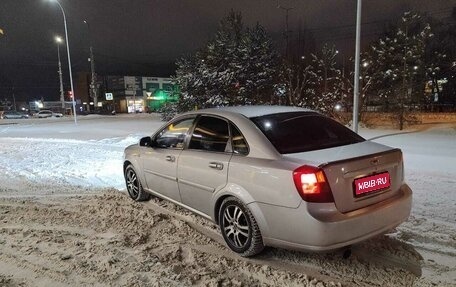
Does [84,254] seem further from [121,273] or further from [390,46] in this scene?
[390,46]

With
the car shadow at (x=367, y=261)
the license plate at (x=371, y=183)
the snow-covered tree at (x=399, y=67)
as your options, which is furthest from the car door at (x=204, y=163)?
the snow-covered tree at (x=399, y=67)

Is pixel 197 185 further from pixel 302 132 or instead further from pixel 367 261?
pixel 367 261

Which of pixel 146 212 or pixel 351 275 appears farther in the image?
pixel 146 212

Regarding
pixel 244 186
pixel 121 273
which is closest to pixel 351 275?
pixel 244 186

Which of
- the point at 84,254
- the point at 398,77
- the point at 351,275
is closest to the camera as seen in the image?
the point at 351,275

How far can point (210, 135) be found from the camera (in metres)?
4.31

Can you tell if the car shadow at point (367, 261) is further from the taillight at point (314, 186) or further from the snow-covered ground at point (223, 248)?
the taillight at point (314, 186)

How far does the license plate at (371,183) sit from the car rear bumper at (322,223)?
Result: 15 cm

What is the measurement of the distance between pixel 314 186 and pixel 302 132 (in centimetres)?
96

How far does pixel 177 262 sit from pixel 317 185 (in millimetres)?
1693

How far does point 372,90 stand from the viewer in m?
21.0

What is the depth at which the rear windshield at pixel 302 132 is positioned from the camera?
3.68 metres

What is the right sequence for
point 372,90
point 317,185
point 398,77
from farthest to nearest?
point 398,77 < point 372,90 < point 317,185

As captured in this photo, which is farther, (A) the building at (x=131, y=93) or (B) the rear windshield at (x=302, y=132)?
(A) the building at (x=131, y=93)
